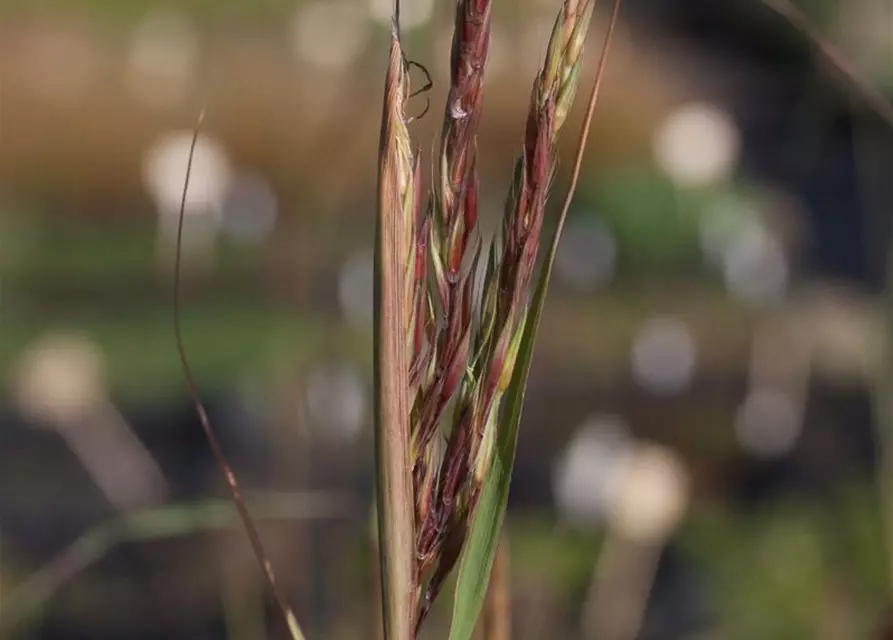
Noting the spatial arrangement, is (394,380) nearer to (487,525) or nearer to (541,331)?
(487,525)

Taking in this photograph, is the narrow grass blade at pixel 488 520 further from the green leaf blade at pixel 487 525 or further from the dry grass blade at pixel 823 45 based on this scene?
the dry grass blade at pixel 823 45

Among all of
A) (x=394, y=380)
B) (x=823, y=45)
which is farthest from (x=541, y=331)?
(x=394, y=380)

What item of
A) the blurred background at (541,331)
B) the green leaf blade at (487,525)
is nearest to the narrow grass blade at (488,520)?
the green leaf blade at (487,525)

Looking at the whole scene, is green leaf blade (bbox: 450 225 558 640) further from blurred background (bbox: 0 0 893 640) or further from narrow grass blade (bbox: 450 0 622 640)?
blurred background (bbox: 0 0 893 640)

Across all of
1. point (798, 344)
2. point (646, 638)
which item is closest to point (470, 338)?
point (646, 638)

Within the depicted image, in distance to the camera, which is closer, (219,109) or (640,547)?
(640,547)

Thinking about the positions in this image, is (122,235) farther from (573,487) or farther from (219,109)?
(573,487)
